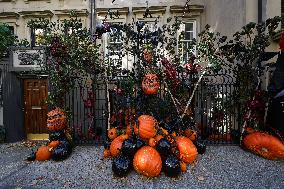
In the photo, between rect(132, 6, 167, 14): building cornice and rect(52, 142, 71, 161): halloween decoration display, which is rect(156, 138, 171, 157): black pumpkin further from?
rect(132, 6, 167, 14): building cornice

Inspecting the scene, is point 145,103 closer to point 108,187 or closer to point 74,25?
point 108,187

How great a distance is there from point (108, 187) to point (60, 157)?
2089 mm

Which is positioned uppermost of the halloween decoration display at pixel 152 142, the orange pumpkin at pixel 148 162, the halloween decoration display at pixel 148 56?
the halloween decoration display at pixel 148 56

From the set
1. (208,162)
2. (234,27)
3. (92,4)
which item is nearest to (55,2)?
(92,4)

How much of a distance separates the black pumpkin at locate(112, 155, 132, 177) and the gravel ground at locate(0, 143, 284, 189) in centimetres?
13

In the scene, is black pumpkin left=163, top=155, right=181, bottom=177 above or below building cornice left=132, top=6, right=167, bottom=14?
below

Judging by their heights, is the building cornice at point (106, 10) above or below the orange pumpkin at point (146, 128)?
above

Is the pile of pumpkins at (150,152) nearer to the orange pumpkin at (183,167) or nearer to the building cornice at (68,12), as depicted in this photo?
the orange pumpkin at (183,167)

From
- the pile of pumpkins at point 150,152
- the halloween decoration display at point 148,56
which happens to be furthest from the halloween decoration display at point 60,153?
the halloween decoration display at point 148,56

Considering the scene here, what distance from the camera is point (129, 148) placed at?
5965 millimetres

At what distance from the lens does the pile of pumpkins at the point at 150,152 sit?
224 inches

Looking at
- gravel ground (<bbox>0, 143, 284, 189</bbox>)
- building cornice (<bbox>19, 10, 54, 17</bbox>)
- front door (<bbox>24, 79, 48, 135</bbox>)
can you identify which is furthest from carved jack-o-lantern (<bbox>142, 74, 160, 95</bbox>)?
building cornice (<bbox>19, 10, 54, 17</bbox>)

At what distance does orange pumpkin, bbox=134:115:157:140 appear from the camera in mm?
6145

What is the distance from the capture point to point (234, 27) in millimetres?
9266
